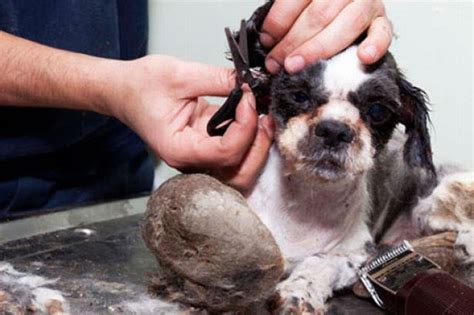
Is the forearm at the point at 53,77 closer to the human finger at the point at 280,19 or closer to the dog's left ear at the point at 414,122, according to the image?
the human finger at the point at 280,19

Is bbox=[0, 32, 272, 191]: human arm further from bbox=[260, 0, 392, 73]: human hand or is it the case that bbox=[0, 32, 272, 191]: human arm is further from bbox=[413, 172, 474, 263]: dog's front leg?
bbox=[413, 172, 474, 263]: dog's front leg

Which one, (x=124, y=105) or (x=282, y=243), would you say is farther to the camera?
(x=282, y=243)

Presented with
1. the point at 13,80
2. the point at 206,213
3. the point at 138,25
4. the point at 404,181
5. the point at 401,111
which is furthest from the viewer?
the point at 138,25

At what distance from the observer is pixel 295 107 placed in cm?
109

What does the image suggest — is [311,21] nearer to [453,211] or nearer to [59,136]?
[453,211]

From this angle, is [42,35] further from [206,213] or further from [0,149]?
[206,213]

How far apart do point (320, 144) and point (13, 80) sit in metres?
0.57

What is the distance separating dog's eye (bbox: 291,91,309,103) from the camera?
1.08 meters

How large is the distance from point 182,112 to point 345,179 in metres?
0.27

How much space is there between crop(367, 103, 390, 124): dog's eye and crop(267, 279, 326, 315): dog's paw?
28 centimetres

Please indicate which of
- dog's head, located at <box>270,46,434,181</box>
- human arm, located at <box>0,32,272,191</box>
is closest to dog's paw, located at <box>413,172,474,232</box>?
dog's head, located at <box>270,46,434,181</box>

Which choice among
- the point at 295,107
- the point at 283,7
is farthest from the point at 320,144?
the point at 283,7

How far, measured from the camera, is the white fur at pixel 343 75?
3.44 ft

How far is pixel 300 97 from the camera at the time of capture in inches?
42.7
